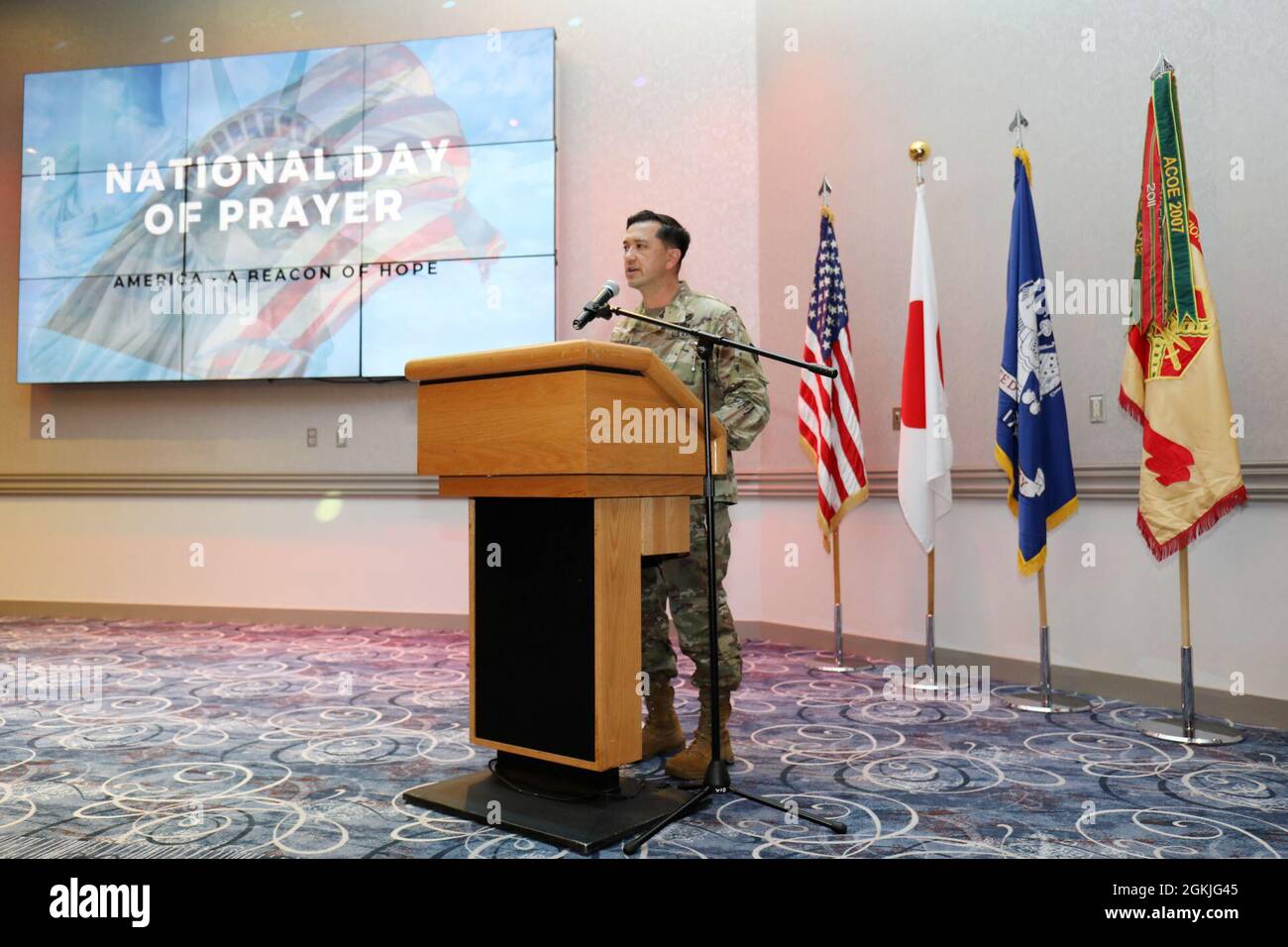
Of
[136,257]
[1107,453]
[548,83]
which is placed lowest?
[1107,453]

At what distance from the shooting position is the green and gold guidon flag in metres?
3.24

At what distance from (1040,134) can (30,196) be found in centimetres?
599

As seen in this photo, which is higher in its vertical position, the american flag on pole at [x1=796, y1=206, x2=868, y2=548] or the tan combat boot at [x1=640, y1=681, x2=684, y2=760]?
the american flag on pole at [x1=796, y1=206, x2=868, y2=548]

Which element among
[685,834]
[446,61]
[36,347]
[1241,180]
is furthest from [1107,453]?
[36,347]

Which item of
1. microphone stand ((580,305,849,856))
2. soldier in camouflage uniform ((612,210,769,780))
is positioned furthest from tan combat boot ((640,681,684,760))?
microphone stand ((580,305,849,856))

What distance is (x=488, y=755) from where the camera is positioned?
2.92 metres

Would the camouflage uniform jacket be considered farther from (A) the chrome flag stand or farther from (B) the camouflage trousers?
(A) the chrome flag stand

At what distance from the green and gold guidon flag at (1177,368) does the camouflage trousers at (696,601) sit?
173cm

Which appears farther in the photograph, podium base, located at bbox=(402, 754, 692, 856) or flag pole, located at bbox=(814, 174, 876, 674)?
flag pole, located at bbox=(814, 174, 876, 674)

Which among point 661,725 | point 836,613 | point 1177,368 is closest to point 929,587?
point 836,613

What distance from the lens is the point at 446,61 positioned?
18.3ft

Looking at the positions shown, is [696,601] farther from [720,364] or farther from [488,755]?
[488,755]

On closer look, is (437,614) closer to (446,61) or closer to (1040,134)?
(446,61)

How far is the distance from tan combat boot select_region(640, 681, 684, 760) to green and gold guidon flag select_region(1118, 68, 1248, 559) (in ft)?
6.18
